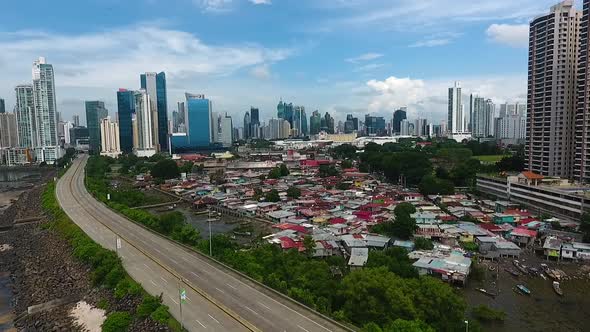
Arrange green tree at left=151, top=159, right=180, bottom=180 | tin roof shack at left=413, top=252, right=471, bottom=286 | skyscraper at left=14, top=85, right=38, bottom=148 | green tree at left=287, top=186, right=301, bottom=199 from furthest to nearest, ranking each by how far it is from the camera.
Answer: skyscraper at left=14, top=85, right=38, bottom=148
green tree at left=151, top=159, right=180, bottom=180
green tree at left=287, top=186, right=301, bottom=199
tin roof shack at left=413, top=252, right=471, bottom=286

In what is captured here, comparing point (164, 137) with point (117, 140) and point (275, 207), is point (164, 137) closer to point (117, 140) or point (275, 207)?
point (117, 140)

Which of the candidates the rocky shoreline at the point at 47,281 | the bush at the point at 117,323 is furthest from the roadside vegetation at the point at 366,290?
the rocky shoreline at the point at 47,281

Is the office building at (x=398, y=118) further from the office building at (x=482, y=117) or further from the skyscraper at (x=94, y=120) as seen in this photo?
the skyscraper at (x=94, y=120)

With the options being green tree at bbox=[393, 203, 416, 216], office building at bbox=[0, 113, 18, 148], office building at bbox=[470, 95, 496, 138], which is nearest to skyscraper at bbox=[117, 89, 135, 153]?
office building at bbox=[0, 113, 18, 148]

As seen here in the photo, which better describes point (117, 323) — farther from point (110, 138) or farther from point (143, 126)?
point (110, 138)

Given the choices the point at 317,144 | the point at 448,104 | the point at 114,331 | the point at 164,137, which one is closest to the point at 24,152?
the point at 164,137

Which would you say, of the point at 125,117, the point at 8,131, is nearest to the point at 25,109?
the point at 8,131

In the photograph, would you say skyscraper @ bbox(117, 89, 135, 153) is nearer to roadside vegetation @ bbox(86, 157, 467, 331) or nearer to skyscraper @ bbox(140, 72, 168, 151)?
skyscraper @ bbox(140, 72, 168, 151)
